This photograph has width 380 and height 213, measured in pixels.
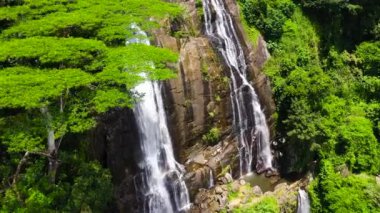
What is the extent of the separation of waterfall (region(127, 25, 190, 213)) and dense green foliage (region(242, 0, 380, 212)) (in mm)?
6517

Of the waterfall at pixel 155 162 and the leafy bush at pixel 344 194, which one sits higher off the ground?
the waterfall at pixel 155 162

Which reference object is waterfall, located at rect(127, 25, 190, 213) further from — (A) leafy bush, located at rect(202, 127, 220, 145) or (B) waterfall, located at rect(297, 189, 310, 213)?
(B) waterfall, located at rect(297, 189, 310, 213)

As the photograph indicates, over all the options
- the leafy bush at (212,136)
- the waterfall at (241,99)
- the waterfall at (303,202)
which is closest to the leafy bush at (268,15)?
the waterfall at (241,99)

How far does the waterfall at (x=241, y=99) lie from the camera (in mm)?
22406

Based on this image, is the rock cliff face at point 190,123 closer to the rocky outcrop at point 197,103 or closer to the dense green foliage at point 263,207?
the rocky outcrop at point 197,103

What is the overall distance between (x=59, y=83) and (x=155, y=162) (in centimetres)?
745

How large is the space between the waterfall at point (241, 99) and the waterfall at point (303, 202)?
9.00 ft

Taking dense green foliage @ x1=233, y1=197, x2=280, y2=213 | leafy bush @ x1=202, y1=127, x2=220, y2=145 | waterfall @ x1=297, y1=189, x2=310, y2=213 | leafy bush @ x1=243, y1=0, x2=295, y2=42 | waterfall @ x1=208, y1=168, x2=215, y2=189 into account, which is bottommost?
waterfall @ x1=297, y1=189, x2=310, y2=213

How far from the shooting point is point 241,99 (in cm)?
2256

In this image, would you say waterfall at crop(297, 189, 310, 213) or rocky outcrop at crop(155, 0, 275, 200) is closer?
rocky outcrop at crop(155, 0, 275, 200)

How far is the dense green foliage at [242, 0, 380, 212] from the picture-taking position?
68.4 ft

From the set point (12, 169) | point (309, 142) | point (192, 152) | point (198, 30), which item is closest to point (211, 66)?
point (198, 30)

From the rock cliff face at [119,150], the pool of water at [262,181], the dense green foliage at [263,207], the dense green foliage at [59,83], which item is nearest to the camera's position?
the dense green foliage at [59,83]

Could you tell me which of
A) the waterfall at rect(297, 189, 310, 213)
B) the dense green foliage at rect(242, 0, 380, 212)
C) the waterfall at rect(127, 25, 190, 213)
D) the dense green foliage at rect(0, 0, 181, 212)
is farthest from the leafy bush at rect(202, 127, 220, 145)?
the dense green foliage at rect(0, 0, 181, 212)
